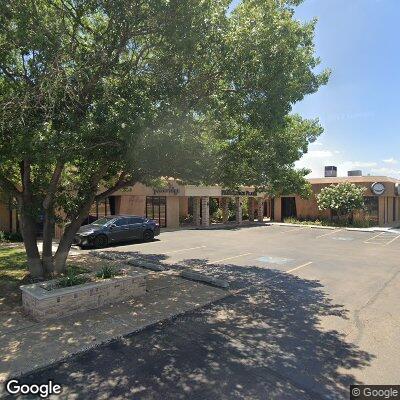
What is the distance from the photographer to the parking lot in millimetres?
4867

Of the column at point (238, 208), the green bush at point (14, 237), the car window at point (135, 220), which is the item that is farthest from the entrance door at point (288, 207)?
the green bush at point (14, 237)

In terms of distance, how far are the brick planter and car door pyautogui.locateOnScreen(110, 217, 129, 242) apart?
10.0 m

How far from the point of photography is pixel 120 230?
19.0 meters

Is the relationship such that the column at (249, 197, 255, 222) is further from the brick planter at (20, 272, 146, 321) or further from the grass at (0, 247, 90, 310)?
the brick planter at (20, 272, 146, 321)

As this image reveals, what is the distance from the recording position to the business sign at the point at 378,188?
32.1 m

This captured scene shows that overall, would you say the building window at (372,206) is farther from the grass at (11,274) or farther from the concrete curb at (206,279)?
the grass at (11,274)

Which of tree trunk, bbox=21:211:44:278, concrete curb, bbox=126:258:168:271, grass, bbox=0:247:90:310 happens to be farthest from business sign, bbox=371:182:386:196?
tree trunk, bbox=21:211:44:278

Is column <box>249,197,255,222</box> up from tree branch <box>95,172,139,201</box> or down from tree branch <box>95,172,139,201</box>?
down

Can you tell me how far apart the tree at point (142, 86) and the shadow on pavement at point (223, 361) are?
3.80m

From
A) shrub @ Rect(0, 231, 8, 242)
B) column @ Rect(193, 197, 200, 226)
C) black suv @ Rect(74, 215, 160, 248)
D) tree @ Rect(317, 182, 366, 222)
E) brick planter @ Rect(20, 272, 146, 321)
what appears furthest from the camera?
column @ Rect(193, 197, 200, 226)

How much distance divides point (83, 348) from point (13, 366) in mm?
1057

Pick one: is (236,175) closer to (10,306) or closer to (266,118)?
(266,118)

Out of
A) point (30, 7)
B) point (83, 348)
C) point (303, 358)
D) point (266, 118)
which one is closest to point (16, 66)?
point (30, 7)

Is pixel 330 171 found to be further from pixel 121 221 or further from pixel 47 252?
pixel 47 252
